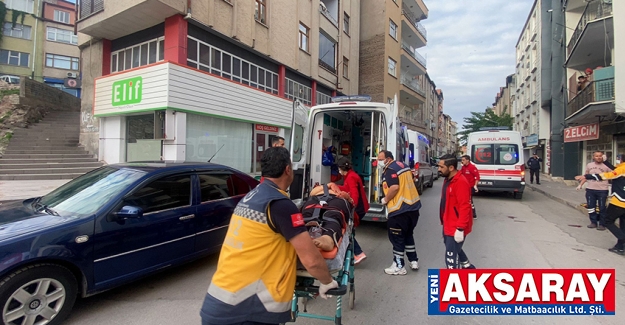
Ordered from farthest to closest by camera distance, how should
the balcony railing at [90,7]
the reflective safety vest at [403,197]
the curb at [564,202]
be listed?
1. the balcony railing at [90,7]
2. the curb at [564,202]
3. the reflective safety vest at [403,197]

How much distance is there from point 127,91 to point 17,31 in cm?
2955

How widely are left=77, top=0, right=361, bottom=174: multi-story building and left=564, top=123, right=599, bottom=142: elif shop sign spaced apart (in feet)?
48.8

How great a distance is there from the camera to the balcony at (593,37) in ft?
39.8

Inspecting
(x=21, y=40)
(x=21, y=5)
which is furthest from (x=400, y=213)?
(x=21, y=5)

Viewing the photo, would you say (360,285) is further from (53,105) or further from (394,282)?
(53,105)

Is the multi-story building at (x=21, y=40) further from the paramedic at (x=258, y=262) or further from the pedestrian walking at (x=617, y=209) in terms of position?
the pedestrian walking at (x=617, y=209)

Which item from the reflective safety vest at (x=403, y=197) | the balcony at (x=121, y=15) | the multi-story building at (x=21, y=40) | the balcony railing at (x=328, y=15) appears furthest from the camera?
the multi-story building at (x=21, y=40)

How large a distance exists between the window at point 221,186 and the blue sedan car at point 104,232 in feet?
0.05

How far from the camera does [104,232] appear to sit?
3.04 metres

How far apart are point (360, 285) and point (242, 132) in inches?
427

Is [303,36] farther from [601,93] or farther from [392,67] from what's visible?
[601,93]

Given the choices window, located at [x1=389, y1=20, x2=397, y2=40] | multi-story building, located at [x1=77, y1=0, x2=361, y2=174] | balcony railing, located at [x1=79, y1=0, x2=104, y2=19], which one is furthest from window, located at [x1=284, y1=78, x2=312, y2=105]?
window, located at [x1=389, y1=20, x2=397, y2=40]

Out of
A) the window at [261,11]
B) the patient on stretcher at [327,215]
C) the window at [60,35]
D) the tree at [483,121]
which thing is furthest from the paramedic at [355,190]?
the window at [60,35]

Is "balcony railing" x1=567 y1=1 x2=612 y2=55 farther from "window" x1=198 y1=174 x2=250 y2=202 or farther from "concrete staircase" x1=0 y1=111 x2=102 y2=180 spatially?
"concrete staircase" x1=0 y1=111 x2=102 y2=180
